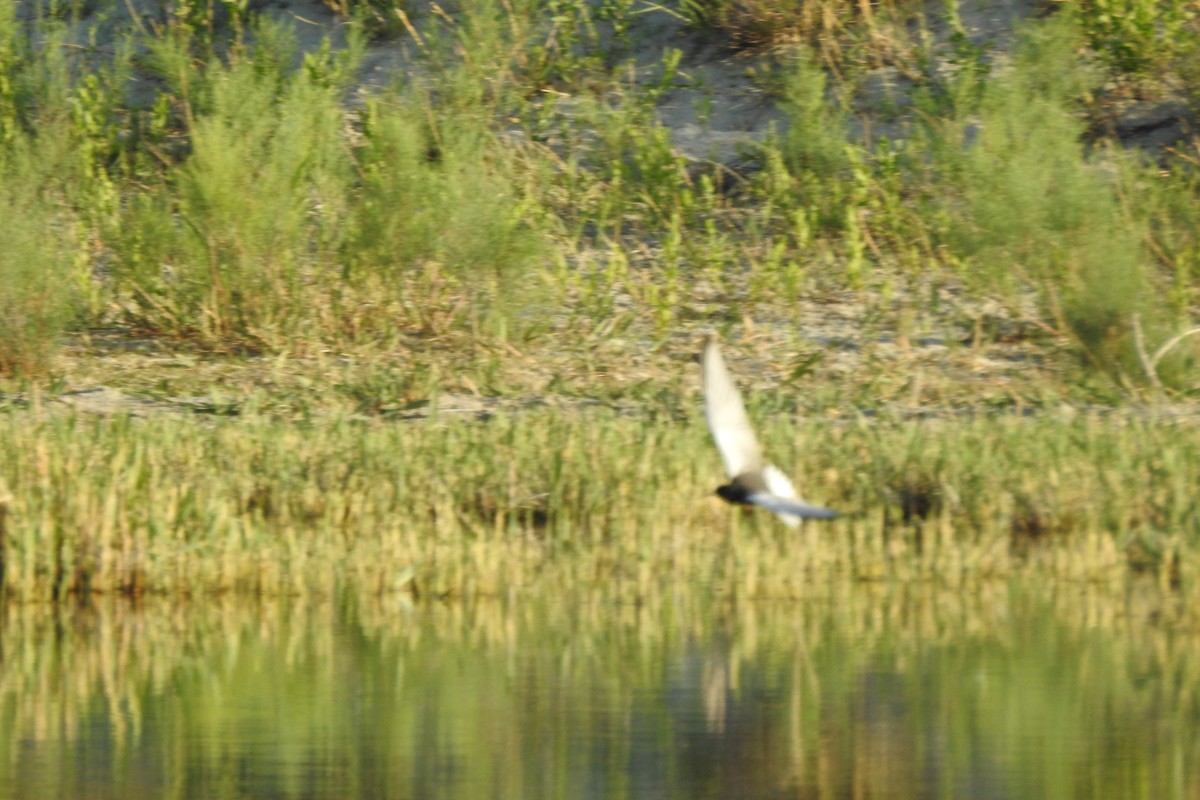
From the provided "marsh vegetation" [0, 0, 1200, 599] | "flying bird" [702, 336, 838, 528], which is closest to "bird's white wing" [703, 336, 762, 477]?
"flying bird" [702, 336, 838, 528]

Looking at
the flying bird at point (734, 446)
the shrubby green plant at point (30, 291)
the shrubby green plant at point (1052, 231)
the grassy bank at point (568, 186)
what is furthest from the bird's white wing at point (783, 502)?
the shrubby green plant at point (30, 291)

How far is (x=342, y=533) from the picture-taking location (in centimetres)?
834

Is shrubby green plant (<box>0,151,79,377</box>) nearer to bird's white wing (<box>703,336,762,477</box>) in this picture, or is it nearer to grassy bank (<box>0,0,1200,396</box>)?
grassy bank (<box>0,0,1200,396</box>)

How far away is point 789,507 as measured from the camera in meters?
6.84

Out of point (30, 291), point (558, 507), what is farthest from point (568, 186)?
point (558, 507)

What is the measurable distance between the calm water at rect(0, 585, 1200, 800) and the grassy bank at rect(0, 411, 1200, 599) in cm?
22

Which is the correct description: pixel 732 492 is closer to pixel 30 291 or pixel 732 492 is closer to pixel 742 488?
pixel 742 488

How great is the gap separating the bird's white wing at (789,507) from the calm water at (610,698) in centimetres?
48

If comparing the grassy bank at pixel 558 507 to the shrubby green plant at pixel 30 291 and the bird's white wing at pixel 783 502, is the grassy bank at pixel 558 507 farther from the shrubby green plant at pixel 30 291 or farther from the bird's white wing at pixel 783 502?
the shrubby green plant at pixel 30 291

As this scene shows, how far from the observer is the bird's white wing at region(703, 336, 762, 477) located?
7.26 metres

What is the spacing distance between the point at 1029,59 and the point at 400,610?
24.0 feet

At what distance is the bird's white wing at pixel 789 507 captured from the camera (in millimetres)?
6676

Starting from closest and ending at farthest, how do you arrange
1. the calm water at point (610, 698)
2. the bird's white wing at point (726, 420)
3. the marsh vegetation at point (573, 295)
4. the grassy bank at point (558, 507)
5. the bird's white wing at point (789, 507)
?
the calm water at point (610, 698)
the bird's white wing at point (789, 507)
the bird's white wing at point (726, 420)
the grassy bank at point (558, 507)
the marsh vegetation at point (573, 295)

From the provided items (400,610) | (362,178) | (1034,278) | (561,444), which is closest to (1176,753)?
(400,610)
